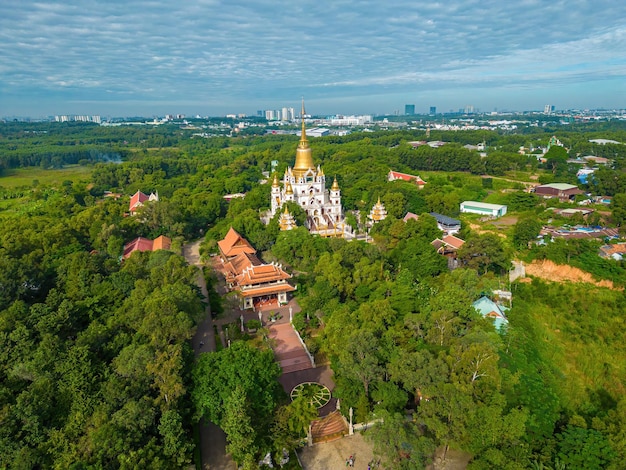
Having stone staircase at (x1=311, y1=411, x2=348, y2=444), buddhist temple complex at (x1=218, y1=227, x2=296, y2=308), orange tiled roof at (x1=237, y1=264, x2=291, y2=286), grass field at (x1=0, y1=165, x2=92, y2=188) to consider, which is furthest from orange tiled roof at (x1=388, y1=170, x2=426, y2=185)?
grass field at (x1=0, y1=165, x2=92, y2=188)

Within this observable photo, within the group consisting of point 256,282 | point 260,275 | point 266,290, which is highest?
point 260,275

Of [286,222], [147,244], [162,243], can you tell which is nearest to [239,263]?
[286,222]

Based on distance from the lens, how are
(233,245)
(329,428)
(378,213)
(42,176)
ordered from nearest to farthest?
(329,428)
(233,245)
(378,213)
(42,176)

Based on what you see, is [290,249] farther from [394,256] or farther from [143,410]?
[143,410]

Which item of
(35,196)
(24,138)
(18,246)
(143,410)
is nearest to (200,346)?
(143,410)

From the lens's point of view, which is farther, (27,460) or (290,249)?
(290,249)

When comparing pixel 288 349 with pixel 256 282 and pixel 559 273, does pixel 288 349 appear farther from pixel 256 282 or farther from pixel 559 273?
pixel 559 273
